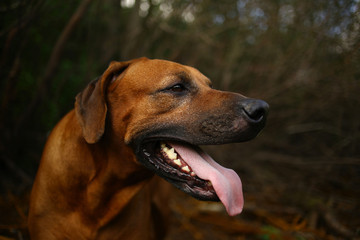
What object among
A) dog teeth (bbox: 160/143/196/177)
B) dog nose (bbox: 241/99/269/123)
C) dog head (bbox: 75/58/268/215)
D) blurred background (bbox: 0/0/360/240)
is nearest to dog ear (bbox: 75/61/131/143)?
dog head (bbox: 75/58/268/215)

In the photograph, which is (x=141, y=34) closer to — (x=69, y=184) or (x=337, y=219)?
(x=69, y=184)

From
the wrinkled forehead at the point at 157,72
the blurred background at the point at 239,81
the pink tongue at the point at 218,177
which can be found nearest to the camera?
the pink tongue at the point at 218,177

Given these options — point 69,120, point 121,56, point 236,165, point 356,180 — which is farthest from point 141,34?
point 356,180

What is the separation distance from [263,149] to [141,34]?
137 inches

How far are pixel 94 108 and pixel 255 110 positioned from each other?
1124 millimetres

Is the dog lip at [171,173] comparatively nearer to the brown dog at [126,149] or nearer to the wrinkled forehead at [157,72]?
the brown dog at [126,149]

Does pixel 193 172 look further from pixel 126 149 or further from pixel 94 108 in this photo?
pixel 94 108

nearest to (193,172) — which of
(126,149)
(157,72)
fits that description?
(126,149)

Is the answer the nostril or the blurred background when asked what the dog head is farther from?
the blurred background

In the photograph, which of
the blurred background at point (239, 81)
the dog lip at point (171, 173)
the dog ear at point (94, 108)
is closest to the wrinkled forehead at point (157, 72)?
the dog ear at point (94, 108)

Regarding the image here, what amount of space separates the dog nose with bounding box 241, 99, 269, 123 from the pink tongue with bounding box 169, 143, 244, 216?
1.43 ft

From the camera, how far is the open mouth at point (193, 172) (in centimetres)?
188

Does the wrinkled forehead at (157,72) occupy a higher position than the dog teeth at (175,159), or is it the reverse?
the wrinkled forehead at (157,72)

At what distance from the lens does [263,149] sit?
6145 millimetres
